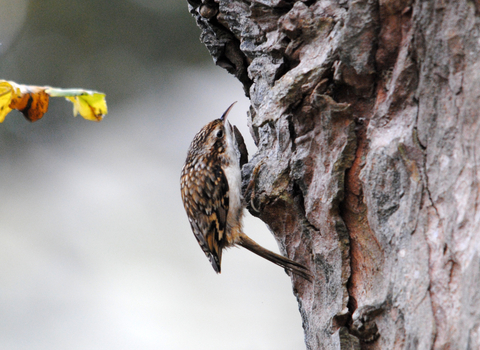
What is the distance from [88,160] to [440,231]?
11.7 feet

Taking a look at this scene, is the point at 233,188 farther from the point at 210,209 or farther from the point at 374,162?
the point at 374,162

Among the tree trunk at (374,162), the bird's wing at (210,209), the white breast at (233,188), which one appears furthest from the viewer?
the bird's wing at (210,209)

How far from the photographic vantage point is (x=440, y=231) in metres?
1.12

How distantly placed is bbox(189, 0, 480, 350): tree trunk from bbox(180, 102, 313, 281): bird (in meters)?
0.55

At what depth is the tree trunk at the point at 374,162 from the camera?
107 centimetres

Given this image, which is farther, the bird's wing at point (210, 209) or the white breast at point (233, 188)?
the bird's wing at point (210, 209)

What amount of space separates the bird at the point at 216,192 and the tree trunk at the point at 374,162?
55 cm

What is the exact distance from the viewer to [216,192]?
92.2 inches

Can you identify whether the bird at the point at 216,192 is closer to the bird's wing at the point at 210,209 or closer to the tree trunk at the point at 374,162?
the bird's wing at the point at 210,209

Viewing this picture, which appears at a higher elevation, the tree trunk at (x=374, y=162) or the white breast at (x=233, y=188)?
the white breast at (x=233, y=188)

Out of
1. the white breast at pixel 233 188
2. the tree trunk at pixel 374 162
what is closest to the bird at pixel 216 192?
the white breast at pixel 233 188

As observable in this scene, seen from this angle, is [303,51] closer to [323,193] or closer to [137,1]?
[323,193]

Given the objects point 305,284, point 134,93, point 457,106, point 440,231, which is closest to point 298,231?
point 305,284

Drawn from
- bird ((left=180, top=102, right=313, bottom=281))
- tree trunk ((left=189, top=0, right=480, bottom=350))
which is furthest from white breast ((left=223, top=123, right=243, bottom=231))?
tree trunk ((left=189, top=0, right=480, bottom=350))
